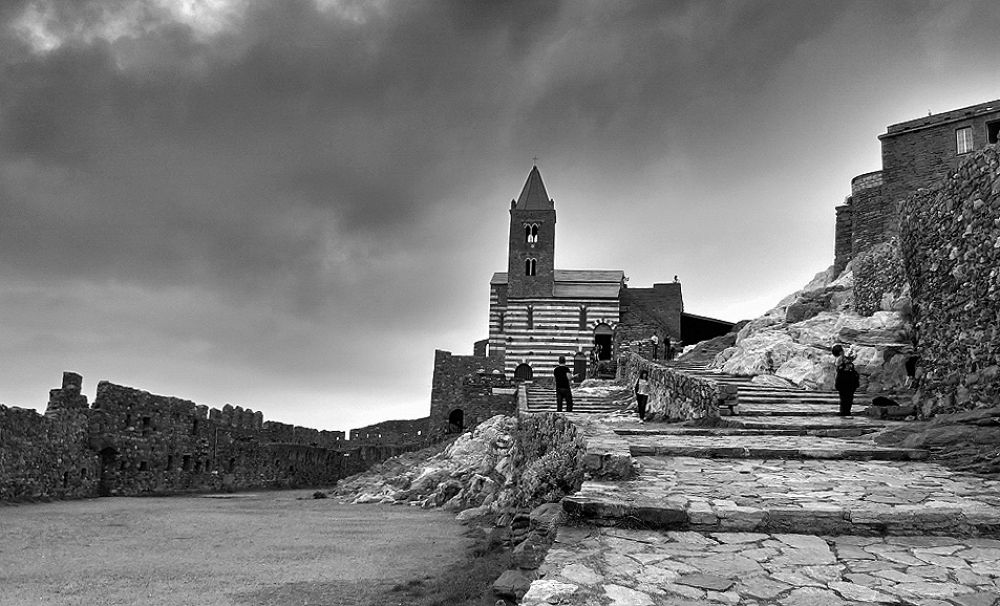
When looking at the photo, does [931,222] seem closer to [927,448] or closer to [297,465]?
[927,448]

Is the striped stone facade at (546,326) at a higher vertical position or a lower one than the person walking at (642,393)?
higher

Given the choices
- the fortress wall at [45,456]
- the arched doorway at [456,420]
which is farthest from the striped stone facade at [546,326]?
the fortress wall at [45,456]

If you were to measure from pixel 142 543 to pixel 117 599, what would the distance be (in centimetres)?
370

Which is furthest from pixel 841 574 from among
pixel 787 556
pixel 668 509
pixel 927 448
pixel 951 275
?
pixel 951 275

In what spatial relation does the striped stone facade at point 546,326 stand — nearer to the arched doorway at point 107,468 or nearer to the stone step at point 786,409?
the arched doorway at point 107,468

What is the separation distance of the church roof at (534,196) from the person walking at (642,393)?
26.2 meters

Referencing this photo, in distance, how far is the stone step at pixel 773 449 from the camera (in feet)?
25.3

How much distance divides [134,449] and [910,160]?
29.2 metres

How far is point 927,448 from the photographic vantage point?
25.2 ft

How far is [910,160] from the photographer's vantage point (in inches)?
1113

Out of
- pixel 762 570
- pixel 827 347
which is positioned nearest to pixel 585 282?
pixel 827 347

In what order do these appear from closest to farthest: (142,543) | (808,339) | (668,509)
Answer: (668,509) → (142,543) → (808,339)

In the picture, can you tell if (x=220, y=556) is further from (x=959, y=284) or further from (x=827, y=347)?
(x=827, y=347)

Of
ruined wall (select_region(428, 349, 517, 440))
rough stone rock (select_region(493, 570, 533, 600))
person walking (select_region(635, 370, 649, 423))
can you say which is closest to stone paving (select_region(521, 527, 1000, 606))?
rough stone rock (select_region(493, 570, 533, 600))
